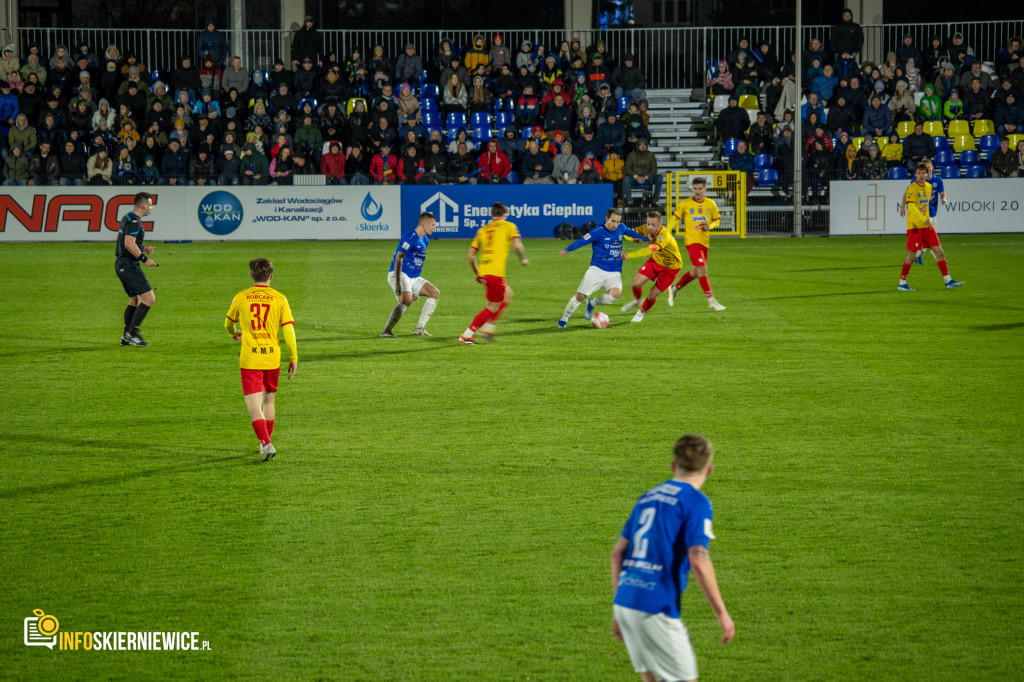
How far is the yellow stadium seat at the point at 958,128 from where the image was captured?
34781mm

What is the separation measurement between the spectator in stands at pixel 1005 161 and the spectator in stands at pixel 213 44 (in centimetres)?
2382

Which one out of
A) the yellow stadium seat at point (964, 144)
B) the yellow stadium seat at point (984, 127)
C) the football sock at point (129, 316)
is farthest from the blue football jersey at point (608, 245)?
the yellow stadium seat at point (984, 127)

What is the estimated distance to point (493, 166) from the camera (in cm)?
3181

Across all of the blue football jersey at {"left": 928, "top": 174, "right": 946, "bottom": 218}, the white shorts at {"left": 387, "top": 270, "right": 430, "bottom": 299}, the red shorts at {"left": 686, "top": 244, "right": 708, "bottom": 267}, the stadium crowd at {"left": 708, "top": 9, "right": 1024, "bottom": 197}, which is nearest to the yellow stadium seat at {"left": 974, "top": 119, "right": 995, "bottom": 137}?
the stadium crowd at {"left": 708, "top": 9, "right": 1024, "bottom": 197}

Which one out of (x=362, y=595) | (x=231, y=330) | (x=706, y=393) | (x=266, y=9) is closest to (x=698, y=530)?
(x=362, y=595)

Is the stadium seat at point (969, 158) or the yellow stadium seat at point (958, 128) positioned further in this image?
the yellow stadium seat at point (958, 128)

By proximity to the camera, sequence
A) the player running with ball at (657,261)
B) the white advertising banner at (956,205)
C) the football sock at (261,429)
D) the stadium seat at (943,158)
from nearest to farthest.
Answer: the football sock at (261,429) < the player running with ball at (657,261) < the white advertising banner at (956,205) < the stadium seat at (943,158)

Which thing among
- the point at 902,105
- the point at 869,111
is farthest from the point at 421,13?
the point at 902,105

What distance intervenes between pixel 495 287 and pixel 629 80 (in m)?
22.4

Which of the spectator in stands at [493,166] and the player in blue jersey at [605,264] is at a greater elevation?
the spectator in stands at [493,166]

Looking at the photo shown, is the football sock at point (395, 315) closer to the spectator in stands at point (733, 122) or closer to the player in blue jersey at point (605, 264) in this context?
the player in blue jersey at point (605, 264)

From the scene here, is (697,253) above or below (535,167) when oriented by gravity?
below

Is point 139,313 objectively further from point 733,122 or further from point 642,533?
point 733,122

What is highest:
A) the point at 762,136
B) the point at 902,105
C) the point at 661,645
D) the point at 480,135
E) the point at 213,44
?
the point at 213,44
